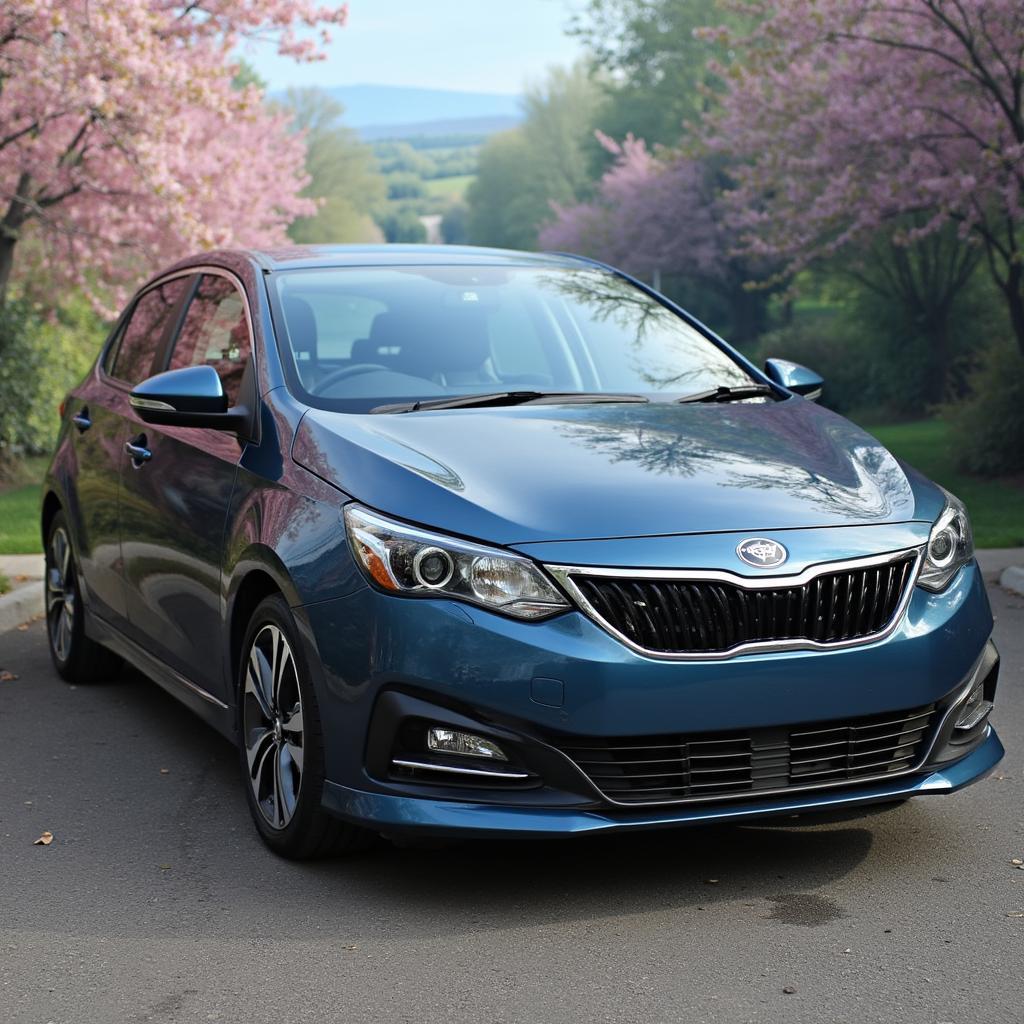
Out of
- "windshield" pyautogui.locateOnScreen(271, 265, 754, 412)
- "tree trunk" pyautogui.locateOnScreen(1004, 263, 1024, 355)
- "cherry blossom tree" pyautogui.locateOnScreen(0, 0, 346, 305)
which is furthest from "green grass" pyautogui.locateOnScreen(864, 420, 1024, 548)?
"cherry blossom tree" pyautogui.locateOnScreen(0, 0, 346, 305)

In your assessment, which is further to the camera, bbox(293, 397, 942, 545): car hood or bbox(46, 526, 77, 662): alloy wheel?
bbox(46, 526, 77, 662): alloy wheel

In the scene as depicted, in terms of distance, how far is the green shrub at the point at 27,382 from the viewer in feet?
55.8

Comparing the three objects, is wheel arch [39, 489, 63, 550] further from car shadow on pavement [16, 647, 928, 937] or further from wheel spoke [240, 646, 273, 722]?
wheel spoke [240, 646, 273, 722]

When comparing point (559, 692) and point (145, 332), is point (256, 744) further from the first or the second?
point (145, 332)

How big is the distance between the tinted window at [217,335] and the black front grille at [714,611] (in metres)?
1.80

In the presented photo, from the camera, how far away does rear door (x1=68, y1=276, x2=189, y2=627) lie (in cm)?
631

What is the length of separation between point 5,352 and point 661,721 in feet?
47.1

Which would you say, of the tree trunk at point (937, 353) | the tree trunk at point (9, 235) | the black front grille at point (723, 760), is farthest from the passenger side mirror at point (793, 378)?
the tree trunk at point (937, 353)

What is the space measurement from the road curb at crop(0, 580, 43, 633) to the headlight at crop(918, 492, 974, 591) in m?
5.50

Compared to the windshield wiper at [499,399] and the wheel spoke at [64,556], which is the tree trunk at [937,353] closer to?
the wheel spoke at [64,556]

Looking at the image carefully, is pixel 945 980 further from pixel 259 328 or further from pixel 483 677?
pixel 259 328

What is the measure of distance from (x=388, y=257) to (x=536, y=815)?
2.58 m

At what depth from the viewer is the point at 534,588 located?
13.4 feet

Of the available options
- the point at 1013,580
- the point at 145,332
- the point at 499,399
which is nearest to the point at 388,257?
the point at 499,399
